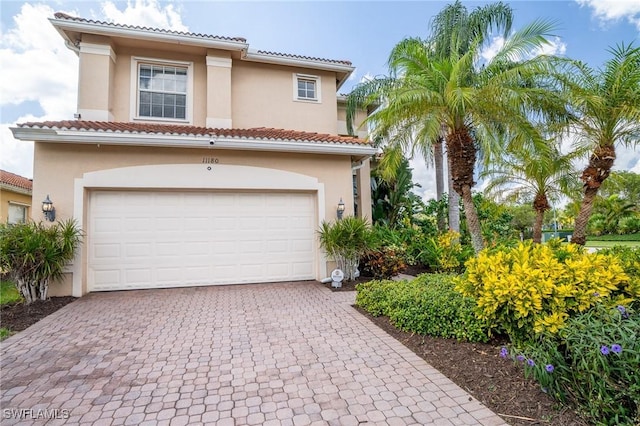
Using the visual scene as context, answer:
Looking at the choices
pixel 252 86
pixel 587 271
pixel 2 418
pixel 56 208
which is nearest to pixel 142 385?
pixel 2 418

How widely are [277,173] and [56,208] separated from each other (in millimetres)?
5765

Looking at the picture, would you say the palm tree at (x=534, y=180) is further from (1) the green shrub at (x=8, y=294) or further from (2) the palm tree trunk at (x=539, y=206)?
(1) the green shrub at (x=8, y=294)

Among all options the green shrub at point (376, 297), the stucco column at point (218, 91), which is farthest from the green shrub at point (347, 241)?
the stucco column at point (218, 91)

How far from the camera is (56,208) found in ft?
25.9

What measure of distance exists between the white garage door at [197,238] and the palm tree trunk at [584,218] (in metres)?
7.86

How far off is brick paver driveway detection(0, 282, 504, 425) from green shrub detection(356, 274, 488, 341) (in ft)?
1.56

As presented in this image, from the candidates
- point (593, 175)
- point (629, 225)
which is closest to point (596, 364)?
point (593, 175)

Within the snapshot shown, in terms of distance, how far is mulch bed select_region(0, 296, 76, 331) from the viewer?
596 centimetres

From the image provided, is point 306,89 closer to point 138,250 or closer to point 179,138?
point 179,138

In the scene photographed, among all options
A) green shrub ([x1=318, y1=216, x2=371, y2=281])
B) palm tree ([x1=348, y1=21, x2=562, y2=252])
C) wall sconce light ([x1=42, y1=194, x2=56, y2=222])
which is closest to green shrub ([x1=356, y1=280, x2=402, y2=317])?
green shrub ([x1=318, y1=216, x2=371, y2=281])

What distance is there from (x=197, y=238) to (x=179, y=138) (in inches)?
112

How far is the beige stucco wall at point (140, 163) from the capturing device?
788 cm

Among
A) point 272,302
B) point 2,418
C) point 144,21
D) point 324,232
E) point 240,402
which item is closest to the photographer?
point 2,418

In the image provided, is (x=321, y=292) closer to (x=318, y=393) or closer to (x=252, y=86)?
(x=318, y=393)
